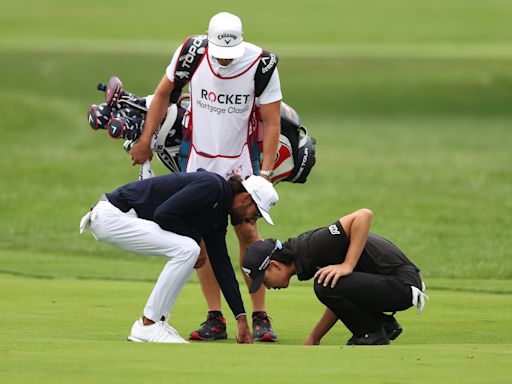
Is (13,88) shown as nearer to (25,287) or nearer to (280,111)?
(25,287)

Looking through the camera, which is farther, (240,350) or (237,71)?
(237,71)

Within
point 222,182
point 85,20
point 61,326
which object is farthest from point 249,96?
point 85,20

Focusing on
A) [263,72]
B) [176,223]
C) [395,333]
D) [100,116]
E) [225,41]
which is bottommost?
[395,333]

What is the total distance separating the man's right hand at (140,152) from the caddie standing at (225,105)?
A: 223 mm

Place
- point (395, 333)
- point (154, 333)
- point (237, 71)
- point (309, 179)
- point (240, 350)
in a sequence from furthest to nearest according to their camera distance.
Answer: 1. point (309, 179)
2. point (237, 71)
3. point (395, 333)
4. point (154, 333)
5. point (240, 350)

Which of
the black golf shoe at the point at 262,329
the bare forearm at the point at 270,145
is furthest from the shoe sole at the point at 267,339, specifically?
the bare forearm at the point at 270,145

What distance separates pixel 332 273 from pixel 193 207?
0.96 m

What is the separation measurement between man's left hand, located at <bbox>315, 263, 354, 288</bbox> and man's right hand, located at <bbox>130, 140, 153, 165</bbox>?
1921 mm

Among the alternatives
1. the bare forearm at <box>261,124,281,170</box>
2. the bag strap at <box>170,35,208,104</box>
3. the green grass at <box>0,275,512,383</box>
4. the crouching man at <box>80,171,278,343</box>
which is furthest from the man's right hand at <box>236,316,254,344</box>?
the bag strap at <box>170,35,208,104</box>

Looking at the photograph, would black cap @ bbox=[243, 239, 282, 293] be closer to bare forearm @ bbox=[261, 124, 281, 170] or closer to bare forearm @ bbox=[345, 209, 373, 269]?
bare forearm @ bbox=[345, 209, 373, 269]

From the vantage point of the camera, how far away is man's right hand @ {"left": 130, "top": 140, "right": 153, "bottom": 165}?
356 inches

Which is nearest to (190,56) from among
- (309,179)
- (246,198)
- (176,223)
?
(246,198)

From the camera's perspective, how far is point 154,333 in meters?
7.64

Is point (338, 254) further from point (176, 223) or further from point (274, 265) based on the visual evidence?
point (176, 223)
